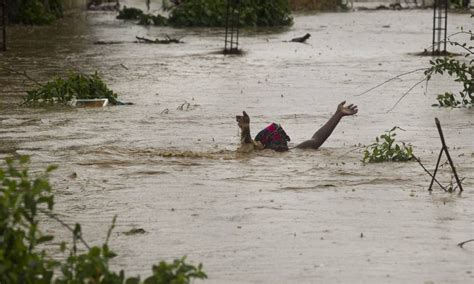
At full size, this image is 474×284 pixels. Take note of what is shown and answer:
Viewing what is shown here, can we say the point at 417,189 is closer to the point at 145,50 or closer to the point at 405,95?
the point at 405,95

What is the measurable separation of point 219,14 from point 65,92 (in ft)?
66.7

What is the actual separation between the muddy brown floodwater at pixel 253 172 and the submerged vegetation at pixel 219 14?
1205cm

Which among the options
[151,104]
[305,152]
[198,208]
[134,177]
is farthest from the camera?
[151,104]

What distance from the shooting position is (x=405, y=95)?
63.1ft

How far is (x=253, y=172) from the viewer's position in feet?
39.6

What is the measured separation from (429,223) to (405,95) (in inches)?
391

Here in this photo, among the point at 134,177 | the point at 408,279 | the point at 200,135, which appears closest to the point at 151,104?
the point at 200,135

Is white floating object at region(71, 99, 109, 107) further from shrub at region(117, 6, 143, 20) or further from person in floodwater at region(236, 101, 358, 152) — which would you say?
shrub at region(117, 6, 143, 20)

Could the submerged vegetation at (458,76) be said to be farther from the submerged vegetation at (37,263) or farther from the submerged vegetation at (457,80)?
the submerged vegetation at (37,263)

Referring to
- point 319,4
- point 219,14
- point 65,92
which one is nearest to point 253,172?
point 65,92

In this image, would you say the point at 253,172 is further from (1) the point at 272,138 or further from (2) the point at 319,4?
(2) the point at 319,4

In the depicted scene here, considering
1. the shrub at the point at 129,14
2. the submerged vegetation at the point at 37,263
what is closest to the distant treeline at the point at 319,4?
the shrub at the point at 129,14

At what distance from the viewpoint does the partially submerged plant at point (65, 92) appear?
17297mm

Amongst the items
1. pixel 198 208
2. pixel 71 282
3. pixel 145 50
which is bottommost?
pixel 145 50
